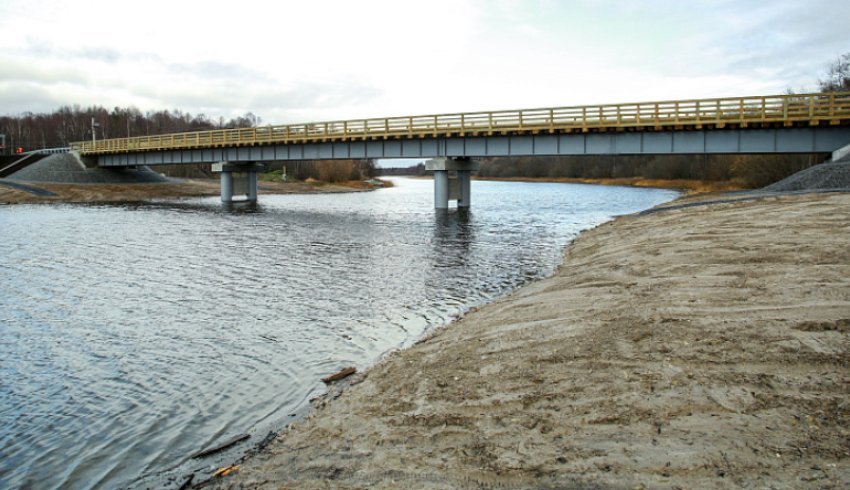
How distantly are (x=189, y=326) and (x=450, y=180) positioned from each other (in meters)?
40.6

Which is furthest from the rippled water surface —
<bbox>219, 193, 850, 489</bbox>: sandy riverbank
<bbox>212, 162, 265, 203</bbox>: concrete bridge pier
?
<bbox>212, 162, 265, 203</bbox>: concrete bridge pier

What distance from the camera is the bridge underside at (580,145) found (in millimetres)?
34656

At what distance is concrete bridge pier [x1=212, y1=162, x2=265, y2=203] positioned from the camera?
215 feet

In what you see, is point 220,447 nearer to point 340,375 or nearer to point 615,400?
point 340,375

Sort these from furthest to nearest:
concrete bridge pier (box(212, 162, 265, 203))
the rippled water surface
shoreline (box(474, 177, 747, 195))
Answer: shoreline (box(474, 177, 747, 195)) → concrete bridge pier (box(212, 162, 265, 203)) → the rippled water surface

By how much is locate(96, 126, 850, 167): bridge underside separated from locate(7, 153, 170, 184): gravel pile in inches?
954

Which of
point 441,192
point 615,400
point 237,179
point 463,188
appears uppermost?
point 237,179

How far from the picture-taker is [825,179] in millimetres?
27969

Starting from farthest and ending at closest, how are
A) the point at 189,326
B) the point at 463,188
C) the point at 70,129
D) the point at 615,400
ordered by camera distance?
the point at 70,129, the point at 463,188, the point at 189,326, the point at 615,400

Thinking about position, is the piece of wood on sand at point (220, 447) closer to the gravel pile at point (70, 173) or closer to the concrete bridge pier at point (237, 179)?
the concrete bridge pier at point (237, 179)

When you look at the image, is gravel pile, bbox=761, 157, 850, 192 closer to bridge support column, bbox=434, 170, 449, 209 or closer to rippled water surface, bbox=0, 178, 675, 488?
rippled water surface, bbox=0, 178, 675, 488

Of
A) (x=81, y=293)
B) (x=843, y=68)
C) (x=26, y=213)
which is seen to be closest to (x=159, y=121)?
(x=26, y=213)

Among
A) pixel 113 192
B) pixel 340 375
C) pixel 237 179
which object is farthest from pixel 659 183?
pixel 340 375

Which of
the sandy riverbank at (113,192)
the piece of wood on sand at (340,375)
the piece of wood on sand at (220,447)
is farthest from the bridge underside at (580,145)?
the piece of wood on sand at (220,447)
